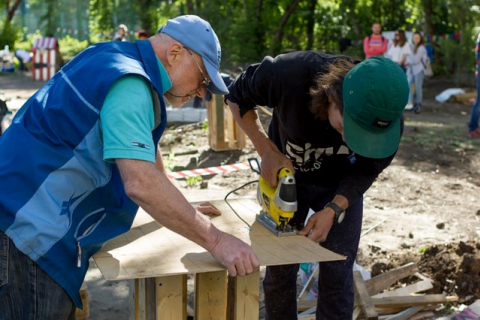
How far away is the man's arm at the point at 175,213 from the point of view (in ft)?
7.42

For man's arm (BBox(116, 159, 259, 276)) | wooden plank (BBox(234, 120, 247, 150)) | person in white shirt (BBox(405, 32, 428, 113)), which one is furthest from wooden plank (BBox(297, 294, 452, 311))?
person in white shirt (BBox(405, 32, 428, 113))

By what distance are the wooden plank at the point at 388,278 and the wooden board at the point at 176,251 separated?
165cm

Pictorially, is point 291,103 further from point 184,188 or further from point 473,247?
point 184,188

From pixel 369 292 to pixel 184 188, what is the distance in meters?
3.76

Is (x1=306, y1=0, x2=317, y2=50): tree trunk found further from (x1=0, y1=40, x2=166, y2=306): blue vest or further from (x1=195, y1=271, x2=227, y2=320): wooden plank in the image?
(x1=0, y1=40, x2=166, y2=306): blue vest

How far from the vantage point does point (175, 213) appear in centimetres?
233

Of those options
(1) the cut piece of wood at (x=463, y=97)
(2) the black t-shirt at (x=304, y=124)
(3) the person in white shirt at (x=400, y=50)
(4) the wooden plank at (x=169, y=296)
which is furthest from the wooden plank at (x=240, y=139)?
(1) the cut piece of wood at (x=463, y=97)

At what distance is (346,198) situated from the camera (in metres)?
3.24

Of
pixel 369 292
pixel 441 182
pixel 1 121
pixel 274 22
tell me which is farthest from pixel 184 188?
pixel 274 22

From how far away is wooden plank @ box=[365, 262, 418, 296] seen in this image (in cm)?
454

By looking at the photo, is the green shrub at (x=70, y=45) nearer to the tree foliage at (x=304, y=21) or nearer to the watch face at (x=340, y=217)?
the tree foliage at (x=304, y=21)

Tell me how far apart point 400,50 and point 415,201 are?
888cm

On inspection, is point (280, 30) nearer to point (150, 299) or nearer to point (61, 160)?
point (150, 299)

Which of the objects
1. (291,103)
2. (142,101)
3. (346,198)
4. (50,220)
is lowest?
(346,198)
